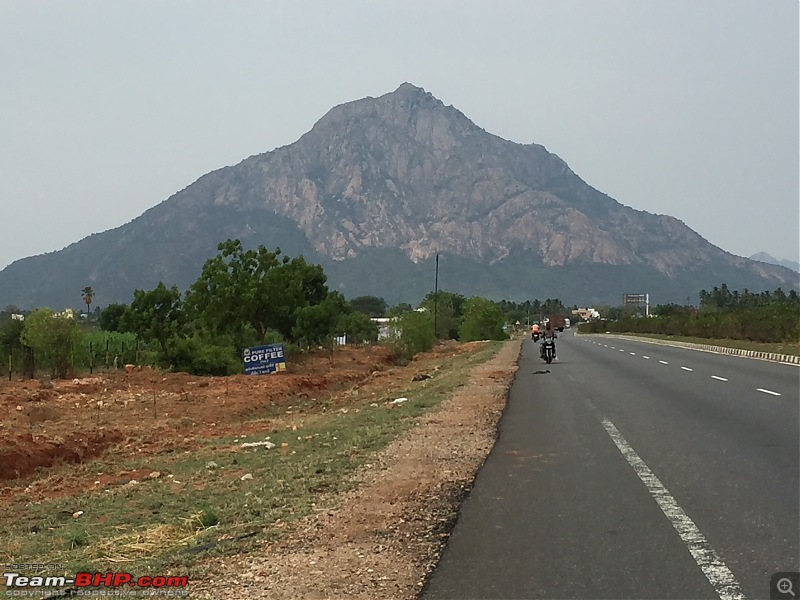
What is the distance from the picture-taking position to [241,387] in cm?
3156

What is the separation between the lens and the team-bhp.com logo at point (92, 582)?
253 inches

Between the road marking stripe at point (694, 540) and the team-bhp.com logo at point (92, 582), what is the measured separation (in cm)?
367

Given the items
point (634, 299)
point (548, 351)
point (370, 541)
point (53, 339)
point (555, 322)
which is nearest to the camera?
point (370, 541)

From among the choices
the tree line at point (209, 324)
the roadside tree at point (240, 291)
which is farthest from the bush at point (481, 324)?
the roadside tree at point (240, 291)

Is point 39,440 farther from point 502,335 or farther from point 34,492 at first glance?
point 502,335

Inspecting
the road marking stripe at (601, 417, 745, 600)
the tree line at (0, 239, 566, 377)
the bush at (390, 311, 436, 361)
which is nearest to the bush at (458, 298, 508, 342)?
the bush at (390, 311, 436, 361)

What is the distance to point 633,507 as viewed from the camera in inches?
332

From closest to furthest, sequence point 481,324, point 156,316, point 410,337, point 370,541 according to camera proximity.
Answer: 1. point 370,541
2. point 156,316
3. point 410,337
4. point 481,324

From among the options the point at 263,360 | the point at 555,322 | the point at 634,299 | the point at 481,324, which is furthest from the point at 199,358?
the point at 634,299

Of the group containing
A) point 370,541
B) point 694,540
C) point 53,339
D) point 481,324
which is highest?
point 481,324

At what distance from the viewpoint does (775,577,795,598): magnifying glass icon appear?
19.2ft

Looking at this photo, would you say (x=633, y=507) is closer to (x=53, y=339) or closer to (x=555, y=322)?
(x=555, y=322)

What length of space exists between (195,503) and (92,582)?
13.4ft

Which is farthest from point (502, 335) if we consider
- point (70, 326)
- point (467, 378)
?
point (467, 378)
